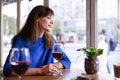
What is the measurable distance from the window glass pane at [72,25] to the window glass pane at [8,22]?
4.11 ft

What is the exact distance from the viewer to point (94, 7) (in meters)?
3.81

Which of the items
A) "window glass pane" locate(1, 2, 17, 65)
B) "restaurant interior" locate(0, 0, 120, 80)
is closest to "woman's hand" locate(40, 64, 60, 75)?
"restaurant interior" locate(0, 0, 120, 80)

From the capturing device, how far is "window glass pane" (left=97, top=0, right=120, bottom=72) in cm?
373

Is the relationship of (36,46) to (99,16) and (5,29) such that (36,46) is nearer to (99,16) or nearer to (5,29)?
(99,16)

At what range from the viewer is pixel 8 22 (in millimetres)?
5625

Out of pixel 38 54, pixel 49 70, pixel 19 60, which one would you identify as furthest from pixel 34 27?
pixel 19 60

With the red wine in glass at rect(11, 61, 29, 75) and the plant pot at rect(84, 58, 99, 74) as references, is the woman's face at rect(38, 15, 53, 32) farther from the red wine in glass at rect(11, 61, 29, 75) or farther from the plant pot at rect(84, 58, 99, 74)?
the red wine in glass at rect(11, 61, 29, 75)

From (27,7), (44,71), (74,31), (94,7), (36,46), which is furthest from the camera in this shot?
(27,7)

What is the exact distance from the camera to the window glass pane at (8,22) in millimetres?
5355

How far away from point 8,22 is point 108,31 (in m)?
2.81

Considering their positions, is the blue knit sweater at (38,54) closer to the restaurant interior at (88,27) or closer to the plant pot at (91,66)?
the plant pot at (91,66)

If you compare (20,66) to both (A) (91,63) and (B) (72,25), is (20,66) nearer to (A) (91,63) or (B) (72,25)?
(A) (91,63)

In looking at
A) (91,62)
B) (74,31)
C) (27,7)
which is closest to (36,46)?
(91,62)

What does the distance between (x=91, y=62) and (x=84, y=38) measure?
2.39 m
